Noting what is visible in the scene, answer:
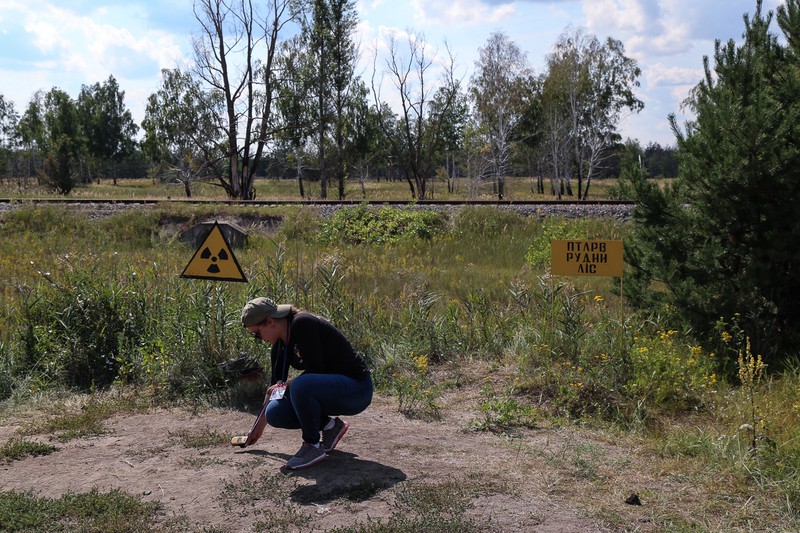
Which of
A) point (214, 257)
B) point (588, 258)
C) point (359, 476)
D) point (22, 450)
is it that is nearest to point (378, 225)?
point (214, 257)

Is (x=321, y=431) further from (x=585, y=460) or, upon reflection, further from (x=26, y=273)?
(x=26, y=273)

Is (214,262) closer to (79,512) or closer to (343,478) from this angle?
(343,478)

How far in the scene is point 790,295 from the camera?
8281 mm

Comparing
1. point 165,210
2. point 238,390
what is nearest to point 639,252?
point 238,390

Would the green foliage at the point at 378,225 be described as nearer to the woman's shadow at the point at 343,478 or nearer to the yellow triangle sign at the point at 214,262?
the yellow triangle sign at the point at 214,262

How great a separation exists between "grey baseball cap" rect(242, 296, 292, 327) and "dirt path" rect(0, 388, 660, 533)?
40.3 inches

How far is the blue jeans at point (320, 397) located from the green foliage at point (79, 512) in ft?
3.69

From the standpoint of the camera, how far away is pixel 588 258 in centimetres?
754

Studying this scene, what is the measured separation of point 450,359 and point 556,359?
118 cm

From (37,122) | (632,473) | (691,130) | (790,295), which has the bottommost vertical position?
(632,473)

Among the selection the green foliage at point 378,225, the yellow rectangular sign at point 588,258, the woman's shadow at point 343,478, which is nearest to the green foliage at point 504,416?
the woman's shadow at point 343,478

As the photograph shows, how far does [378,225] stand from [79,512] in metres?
13.5

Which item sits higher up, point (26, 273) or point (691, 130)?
point (691, 130)

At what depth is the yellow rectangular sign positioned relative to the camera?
7461 mm
